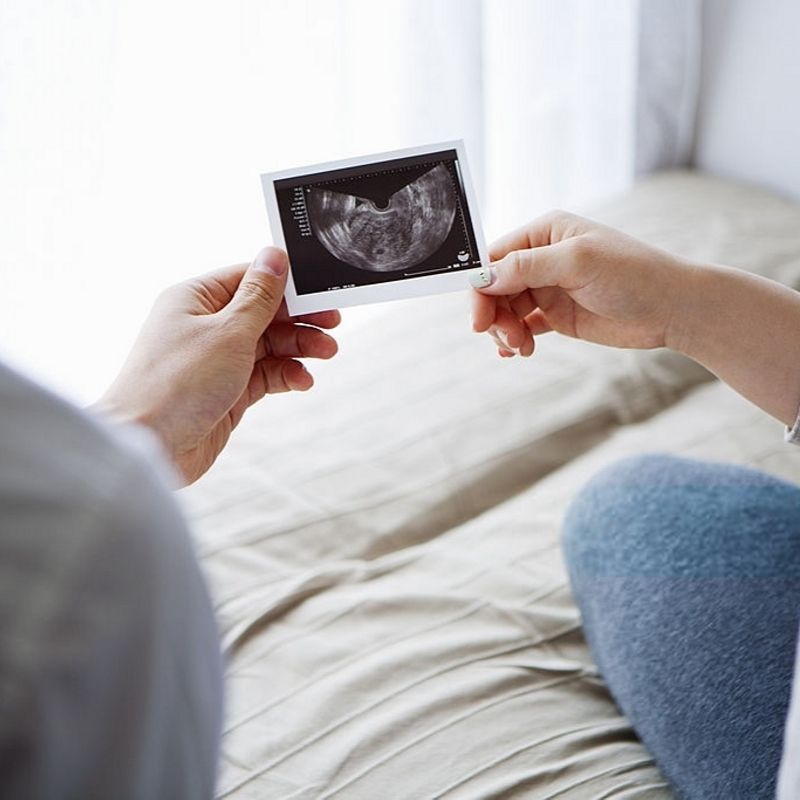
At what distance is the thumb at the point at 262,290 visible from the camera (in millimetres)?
1004

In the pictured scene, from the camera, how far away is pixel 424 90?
208 centimetres

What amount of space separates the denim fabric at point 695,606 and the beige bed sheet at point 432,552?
0.21ft

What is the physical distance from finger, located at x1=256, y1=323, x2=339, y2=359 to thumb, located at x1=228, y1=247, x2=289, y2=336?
91mm

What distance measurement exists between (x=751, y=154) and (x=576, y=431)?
1201 millimetres

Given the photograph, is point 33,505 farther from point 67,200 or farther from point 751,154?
point 751,154

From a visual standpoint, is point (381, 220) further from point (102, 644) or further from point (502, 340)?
point (102, 644)

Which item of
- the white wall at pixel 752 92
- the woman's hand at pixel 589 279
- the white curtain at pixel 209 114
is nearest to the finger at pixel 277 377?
the woman's hand at pixel 589 279

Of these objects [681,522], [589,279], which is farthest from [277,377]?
[681,522]

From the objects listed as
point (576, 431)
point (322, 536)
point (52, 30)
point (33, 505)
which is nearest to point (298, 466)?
point (322, 536)

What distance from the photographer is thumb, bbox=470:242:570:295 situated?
1.05m

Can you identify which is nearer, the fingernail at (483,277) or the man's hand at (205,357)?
the man's hand at (205,357)

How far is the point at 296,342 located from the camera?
116 cm

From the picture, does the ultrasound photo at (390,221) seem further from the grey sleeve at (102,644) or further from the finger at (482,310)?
the grey sleeve at (102,644)

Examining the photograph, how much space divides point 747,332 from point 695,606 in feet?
0.93
